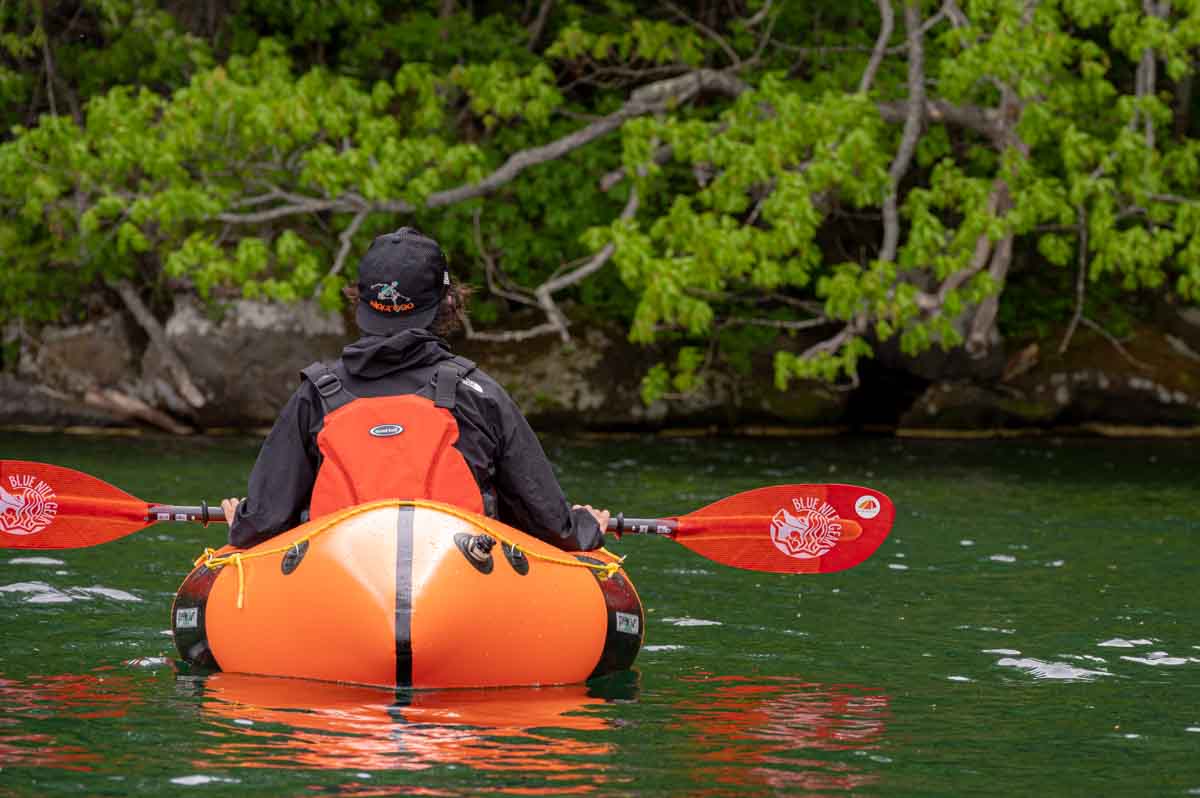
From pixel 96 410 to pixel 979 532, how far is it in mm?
10225

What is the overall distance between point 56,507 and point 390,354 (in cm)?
176

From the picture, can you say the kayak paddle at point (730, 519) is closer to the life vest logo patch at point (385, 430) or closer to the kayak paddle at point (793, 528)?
the kayak paddle at point (793, 528)

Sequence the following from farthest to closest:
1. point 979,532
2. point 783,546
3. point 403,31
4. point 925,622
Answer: point 403,31
point 979,532
point 925,622
point 783,546

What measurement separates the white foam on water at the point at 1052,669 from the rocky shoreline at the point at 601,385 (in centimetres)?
1135

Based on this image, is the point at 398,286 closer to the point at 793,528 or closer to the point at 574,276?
the point at 793,528

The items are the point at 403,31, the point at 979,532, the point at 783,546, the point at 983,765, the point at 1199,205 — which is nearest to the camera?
the point at 983,765

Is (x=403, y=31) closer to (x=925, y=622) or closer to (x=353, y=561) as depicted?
(x=925, y=622)

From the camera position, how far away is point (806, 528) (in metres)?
7.03

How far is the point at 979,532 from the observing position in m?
10.9

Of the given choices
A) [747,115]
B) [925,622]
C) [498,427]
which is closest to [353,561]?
[498,427]

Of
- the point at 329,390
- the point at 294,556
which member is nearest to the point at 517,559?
the point at 294,556

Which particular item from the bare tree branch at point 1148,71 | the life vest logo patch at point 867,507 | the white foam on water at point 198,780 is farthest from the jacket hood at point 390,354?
the bare tree branch at point 1148,71

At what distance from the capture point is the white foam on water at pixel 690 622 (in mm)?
7641

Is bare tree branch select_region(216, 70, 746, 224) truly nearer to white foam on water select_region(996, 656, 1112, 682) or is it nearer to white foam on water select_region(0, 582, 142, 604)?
white foam on water select_region(0, 582, 142, 604)
